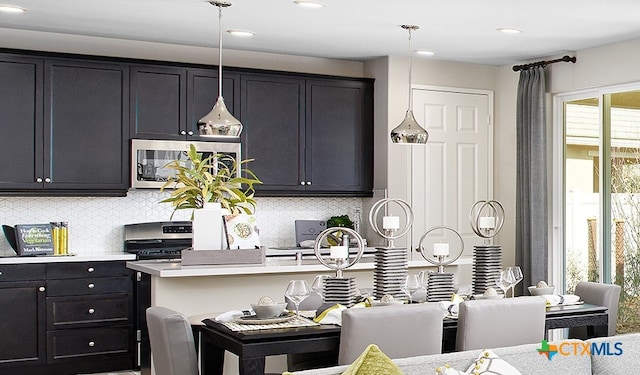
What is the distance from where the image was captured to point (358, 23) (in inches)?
228

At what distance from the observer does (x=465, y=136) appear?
7.47 metres

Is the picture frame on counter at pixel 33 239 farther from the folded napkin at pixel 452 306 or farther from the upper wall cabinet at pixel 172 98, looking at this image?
the folded napkin at pixel 452 306

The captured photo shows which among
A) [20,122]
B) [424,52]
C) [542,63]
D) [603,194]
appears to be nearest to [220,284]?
[20,122]

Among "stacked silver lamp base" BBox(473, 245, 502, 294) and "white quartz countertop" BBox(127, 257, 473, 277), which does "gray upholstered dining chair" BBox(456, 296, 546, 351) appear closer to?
"stacked silver lamp base" BBox(473, 245, 502, 294)

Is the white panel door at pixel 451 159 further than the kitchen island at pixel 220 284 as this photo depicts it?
Yes

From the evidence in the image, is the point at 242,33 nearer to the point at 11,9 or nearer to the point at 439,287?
the point at 11,9

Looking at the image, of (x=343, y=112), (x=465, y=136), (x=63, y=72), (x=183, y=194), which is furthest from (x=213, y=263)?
(x=465, y=136)

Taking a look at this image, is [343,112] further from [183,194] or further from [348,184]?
[183,194]

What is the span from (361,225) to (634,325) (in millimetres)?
2400

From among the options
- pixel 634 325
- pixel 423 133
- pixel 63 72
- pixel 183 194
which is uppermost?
pixel 63 72

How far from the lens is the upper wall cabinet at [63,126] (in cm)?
594

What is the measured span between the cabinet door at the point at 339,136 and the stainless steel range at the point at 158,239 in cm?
113

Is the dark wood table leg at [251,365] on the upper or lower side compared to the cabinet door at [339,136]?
lower

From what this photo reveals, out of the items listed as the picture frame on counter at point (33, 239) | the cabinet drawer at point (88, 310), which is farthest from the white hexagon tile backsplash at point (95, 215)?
the cabinet drawer at point (88, 310)
